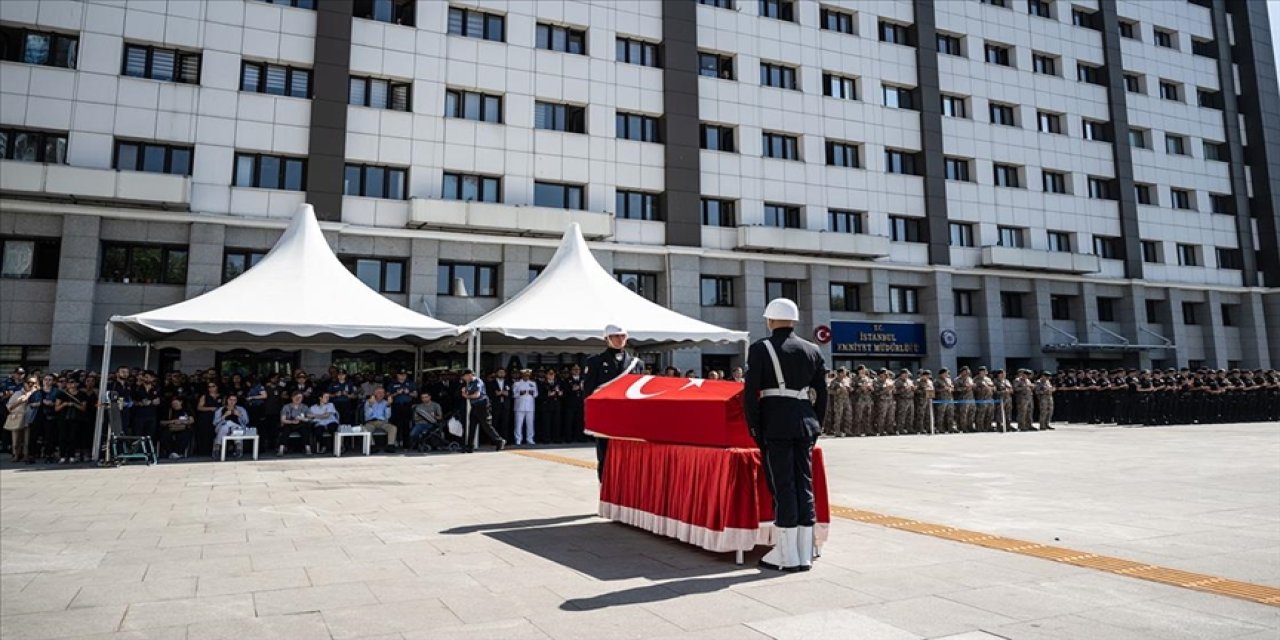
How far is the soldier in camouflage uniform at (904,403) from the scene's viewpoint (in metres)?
23.4

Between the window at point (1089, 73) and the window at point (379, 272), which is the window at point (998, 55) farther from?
the window at point (379, 272)

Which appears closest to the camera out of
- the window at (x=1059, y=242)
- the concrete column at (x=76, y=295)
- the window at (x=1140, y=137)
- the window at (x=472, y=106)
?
the concrete column at (x=76, y=295)

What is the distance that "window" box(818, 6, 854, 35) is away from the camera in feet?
110

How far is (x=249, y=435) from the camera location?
1541cm

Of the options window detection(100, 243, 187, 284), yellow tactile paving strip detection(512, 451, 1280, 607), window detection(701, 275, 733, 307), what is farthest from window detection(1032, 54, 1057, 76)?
window detection(100, 243, 187, 284)

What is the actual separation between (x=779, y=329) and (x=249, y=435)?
43.3 feet

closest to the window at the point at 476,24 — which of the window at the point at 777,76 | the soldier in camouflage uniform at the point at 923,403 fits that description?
the window at the point at 777,76

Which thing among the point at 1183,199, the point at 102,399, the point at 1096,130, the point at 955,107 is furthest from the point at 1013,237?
the point at 102,399

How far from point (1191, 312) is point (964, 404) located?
24.5m

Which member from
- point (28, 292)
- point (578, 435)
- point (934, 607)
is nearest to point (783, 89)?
point (578, 435)

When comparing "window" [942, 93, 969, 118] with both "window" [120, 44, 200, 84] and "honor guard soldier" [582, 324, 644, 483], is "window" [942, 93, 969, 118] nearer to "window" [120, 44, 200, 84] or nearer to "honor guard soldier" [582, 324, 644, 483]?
"window" [120, 44, 200, 84]

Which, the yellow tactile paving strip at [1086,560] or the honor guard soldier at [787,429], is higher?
the honor guard soldier at [787,429]

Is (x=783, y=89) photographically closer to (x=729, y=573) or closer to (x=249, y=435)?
(x=249, y=435)

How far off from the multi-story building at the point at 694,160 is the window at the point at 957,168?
0.34m
